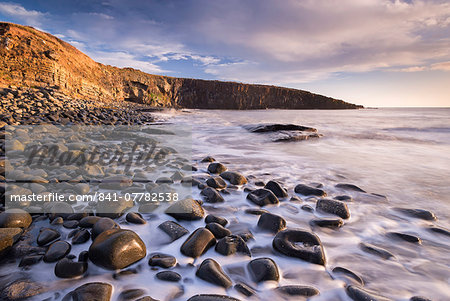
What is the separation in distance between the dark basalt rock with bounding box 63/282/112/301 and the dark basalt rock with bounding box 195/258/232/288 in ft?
1.54

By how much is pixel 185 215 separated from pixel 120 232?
0.62 m

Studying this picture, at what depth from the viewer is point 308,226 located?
187cm

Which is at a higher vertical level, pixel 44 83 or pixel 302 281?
pixel 44 83

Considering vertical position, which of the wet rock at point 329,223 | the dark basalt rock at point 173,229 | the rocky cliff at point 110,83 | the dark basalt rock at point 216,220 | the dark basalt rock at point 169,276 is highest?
the rocky cliff at point 110,83

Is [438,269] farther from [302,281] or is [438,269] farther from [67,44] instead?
[67,44]

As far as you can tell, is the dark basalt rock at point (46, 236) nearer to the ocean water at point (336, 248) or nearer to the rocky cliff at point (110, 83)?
the ocean water at point (336, 248)

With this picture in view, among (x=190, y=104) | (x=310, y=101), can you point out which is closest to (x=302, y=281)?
(x=190, y=104)

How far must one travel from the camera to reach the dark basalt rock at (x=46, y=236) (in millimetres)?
1428

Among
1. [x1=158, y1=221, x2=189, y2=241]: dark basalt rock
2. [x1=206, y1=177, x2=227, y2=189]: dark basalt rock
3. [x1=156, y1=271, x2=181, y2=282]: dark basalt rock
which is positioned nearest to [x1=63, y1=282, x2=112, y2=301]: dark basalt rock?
[x1=156, y1=271, x2=181, y2=282]: dark basalt rock

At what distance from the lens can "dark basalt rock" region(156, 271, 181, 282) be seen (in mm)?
1217

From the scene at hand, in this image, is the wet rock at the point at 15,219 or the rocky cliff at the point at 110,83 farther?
the rocky cliff at the point at 110,83

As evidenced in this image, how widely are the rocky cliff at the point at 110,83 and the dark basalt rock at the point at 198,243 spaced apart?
14224 millimetres

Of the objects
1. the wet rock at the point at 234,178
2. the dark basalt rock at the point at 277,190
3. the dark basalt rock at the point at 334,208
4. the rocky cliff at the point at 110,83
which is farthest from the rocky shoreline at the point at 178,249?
the rocky cliff at the point at 110,83

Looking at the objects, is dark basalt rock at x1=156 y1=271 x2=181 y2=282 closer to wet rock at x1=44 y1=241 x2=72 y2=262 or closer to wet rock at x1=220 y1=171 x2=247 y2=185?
wet rock at x1=44 y1=241 x2=72 y2=262
